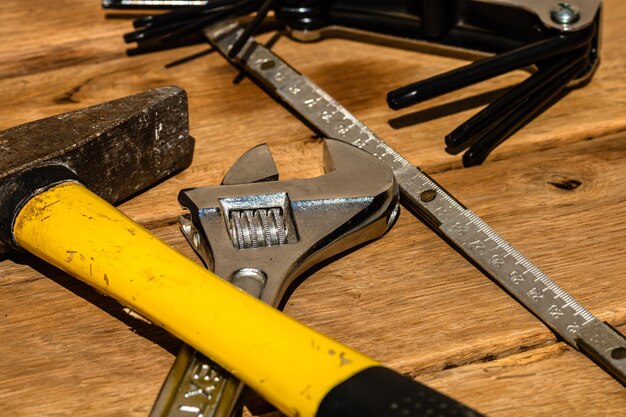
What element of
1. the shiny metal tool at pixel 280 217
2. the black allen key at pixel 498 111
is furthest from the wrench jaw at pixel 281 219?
the black allen key at pixel 498 111

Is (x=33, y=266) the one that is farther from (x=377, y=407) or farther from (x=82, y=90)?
(x=377, y=407)

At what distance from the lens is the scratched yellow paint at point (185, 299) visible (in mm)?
744

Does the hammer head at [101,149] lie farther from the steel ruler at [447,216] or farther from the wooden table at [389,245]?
the steel ruler at [447,216]

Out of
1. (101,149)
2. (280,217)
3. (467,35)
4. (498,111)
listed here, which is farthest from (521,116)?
(101,149)

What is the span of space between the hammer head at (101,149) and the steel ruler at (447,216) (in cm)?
18

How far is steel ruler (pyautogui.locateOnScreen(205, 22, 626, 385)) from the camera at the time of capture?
867mm

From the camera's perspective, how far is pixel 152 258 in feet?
2.77

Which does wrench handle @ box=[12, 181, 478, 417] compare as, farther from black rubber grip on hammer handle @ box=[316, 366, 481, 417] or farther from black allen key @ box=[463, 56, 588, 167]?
black allen key @ box=[463, 56, 588, 167]

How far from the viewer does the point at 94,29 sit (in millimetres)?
1381

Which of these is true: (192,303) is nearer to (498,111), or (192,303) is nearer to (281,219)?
(281,219)

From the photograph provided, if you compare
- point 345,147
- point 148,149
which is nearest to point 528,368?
point 345,147

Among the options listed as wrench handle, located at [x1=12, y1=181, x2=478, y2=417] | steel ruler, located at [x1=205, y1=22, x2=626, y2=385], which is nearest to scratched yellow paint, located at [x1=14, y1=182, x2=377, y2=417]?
wrench handle, located at [x1=12, y1=181, x2=478, y2=417]

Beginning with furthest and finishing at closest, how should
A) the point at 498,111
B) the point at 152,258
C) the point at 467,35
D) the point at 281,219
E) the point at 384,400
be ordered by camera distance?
the point at 467,35, the point at 498,111, the point at 281,219, the point at 152,258, the point at 384,400

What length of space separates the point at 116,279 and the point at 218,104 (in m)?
0.43
